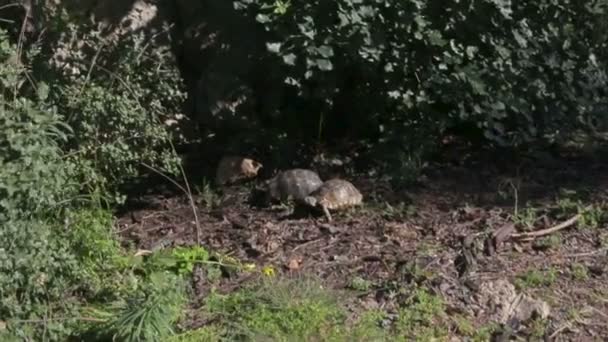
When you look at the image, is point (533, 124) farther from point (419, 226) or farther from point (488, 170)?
point (419, 226)

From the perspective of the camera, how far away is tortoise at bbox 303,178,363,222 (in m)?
7.01

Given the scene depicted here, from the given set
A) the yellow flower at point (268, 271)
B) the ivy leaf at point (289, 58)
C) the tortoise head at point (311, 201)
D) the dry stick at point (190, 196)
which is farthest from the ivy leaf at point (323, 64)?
the yellow flower at point (268, 271)

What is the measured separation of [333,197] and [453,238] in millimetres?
746

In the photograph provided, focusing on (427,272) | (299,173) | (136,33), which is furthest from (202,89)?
(427,272)

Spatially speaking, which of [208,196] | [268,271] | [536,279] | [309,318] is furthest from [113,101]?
[536,279]

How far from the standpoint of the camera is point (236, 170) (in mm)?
7602

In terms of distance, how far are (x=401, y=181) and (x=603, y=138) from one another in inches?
68.8

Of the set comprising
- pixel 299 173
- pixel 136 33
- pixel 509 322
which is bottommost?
pixel 509 322

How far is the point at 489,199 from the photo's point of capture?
23.7 feet

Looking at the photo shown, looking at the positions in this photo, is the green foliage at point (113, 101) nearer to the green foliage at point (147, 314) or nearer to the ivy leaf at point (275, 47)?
the ivy leaf at point (275, 47)

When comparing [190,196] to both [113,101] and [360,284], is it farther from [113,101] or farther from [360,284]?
[360,284]

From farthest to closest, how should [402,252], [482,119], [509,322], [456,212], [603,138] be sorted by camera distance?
[603,138]
[482,119]
[456,212]
[402,252]
[509,322]

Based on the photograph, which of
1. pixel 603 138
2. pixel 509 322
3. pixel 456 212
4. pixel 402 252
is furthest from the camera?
pixel 603 138

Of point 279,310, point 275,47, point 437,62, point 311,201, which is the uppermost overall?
point 275,47
